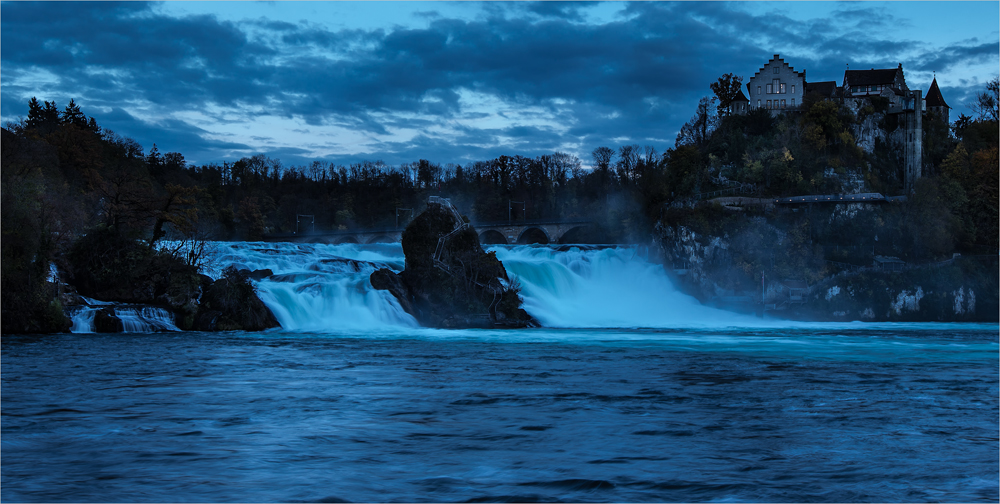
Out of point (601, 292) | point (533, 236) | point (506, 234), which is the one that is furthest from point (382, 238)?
point (601, 292)

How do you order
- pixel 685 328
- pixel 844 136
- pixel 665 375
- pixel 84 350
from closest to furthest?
pixel 665 375 < pixel 84 350 < pixel 685 328 < pixel 844 136

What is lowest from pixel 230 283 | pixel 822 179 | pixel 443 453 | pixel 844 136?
pixel 443 453

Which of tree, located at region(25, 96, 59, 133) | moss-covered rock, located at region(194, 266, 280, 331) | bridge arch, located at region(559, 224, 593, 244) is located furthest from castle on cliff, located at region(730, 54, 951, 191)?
tree, located at region(25, 96, 59, 133)

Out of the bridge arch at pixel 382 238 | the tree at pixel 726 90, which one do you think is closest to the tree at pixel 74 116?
the bridge arch at pixel 382 238

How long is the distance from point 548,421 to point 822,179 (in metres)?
51.0

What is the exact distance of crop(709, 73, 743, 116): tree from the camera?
75688mm

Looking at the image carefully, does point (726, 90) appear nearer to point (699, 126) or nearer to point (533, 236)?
point (699, 126)

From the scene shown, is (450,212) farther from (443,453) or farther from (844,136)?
(844,136)

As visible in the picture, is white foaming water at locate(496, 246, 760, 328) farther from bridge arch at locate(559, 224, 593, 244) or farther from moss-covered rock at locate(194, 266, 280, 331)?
bridge arch at locate(559, 224, 593, 244)

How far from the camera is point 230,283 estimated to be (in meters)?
35.5

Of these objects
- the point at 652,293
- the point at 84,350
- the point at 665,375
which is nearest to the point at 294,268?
the point at 84,350

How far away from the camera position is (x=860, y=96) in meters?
66.1

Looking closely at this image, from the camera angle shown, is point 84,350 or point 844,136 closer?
point 84,350

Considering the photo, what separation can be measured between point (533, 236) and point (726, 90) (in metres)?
27.9
